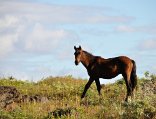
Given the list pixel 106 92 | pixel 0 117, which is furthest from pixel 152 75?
pixel 0 117

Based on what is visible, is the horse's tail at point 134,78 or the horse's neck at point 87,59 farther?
the horse's neck at point 87,59

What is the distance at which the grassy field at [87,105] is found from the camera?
16.2 m

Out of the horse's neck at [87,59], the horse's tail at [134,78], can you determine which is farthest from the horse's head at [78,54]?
Result: the horse's tail at [134,78]

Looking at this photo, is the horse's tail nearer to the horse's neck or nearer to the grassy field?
the grassy field

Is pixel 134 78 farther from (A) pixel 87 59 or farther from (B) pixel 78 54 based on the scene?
(B) pixel 78 54

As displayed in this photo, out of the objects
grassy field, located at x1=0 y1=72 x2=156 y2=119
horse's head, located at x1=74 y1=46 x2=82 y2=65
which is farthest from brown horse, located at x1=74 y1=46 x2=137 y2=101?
grassy field, located at x1=0 y1=72 x2=156 y2=119

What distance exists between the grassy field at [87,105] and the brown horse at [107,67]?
0.76m

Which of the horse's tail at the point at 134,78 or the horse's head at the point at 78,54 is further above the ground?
the horse's head at the point at 78,54

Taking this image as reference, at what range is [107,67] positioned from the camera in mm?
24812

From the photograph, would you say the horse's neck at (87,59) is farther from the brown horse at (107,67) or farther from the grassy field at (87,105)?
the grassy field at (87,105)

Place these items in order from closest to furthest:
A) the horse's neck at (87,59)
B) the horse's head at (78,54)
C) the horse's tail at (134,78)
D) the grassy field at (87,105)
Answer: the grassy field at (87,105)
the horse's tail at (134,78)
the horse's head at (78,54)
the horse's neck at (87,59)

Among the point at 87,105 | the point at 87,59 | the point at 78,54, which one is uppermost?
the point at 78,54

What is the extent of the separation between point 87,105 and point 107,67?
538 centimetres

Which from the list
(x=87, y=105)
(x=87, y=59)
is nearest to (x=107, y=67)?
(x=87, y=59)
